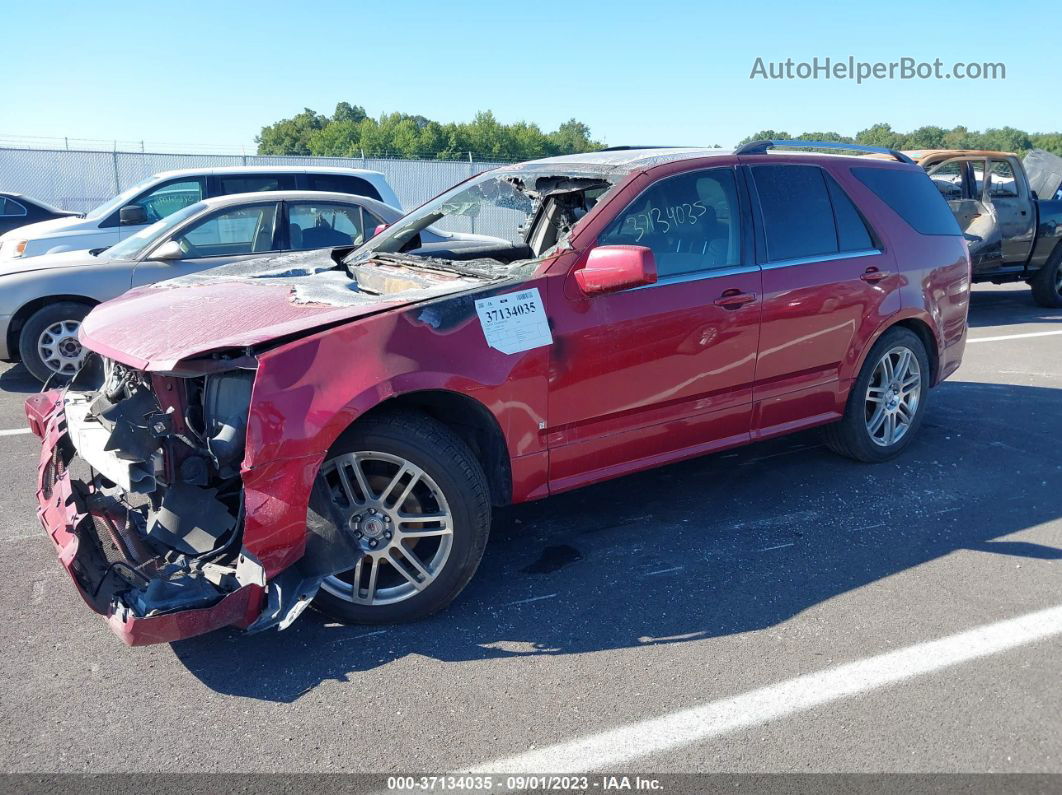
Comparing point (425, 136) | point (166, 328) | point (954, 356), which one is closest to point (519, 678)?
point (166, 328)

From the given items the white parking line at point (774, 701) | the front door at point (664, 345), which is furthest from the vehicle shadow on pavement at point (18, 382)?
the white parking line at point (774, 701)

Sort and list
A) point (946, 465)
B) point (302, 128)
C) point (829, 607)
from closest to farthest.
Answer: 1. point (829, 607)
2. point (946, 465)
3. point (302, 128)

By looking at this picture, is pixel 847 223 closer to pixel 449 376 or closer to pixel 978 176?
pixel 449 376

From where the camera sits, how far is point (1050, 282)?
11.7m

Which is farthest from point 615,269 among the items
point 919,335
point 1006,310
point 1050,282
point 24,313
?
point 1050,282

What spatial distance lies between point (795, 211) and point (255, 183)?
22.7 feet

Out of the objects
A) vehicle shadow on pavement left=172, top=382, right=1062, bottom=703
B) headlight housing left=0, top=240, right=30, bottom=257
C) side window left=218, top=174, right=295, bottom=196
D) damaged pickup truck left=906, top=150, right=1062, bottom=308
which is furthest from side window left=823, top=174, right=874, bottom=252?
headlight housing left=0, top=240, right=30, bottom=257

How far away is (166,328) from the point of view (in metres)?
3.52

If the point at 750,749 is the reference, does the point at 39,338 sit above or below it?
above

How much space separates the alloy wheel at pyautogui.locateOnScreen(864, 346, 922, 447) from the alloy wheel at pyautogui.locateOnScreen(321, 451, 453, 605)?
9.70ft

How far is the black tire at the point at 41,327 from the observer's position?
6910 mm

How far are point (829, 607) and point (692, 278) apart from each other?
1620 mm

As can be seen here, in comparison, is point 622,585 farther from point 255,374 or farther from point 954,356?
point 954,356

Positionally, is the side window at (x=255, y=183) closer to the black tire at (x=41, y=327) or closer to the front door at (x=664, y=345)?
the black tire at (x=41, y=327)
